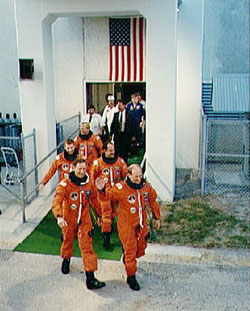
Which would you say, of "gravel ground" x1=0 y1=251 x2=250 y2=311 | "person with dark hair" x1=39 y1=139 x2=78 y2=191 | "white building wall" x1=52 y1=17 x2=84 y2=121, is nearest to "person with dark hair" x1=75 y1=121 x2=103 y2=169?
"person with dark hair" x1=39 y1=139 x2=78 y2=191

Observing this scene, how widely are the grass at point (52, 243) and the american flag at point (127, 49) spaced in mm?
5387

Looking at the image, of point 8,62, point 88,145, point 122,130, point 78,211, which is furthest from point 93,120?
point 78,211

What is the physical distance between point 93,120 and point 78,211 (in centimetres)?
545

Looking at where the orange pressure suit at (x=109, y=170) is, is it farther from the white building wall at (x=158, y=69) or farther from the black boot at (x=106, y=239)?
the white building wall at (x=158, y=69)

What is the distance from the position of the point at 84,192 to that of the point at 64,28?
25.3 ft

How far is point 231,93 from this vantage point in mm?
14461

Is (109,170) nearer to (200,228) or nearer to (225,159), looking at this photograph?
(200,228)

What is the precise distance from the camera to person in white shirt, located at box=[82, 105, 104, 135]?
1147 cm

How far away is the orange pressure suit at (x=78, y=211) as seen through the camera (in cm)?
627

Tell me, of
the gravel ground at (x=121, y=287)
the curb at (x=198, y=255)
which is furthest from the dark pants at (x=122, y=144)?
the gravel ground at (x=121, y=287)

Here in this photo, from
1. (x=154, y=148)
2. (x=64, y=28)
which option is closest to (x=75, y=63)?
(x=64, y=28)

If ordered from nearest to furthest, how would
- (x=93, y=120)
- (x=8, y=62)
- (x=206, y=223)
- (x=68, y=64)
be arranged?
(x=206, y=223)
(x=93, y=120)
(x=68, y=64)
(x=8, y=62)

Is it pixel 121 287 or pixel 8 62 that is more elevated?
pixel 8 62

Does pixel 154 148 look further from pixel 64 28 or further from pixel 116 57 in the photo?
pixel 64 28
